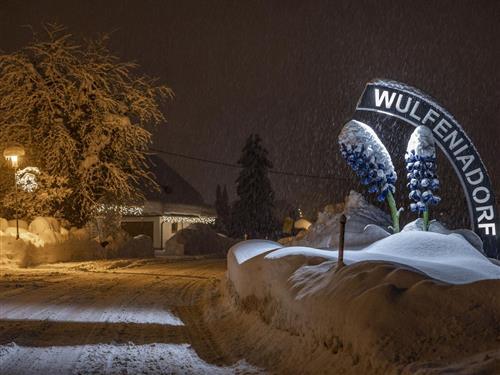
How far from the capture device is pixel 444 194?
4059 cm

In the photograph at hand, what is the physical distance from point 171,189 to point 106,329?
44.3 m

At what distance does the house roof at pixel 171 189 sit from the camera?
169 ft

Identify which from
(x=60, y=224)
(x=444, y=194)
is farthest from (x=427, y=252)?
(x=444, y=194)

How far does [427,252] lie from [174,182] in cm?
4360

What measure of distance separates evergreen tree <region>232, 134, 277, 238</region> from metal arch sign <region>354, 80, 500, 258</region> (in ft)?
177

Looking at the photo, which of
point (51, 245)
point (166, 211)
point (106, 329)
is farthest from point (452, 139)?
point (166, 211)

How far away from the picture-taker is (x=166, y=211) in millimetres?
50750

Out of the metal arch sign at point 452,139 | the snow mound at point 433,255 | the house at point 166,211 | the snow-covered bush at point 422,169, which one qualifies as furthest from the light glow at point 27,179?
the snow mound at point 433,255

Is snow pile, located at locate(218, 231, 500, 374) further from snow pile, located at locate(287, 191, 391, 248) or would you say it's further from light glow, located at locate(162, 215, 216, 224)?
light glow, located at locate(162, 215, 216, 224)

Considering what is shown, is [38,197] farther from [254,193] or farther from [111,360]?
[254,193]

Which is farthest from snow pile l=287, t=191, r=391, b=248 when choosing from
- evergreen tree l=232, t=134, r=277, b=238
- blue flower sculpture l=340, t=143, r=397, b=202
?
evergreen tree l=232, t=134, r=277, b=238

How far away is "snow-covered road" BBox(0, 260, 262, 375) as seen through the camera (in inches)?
292

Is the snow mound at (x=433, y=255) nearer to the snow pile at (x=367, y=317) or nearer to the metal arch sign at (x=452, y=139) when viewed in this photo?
the metal arch sign at (x=452, y=139)

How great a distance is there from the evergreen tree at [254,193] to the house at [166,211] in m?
13.2
